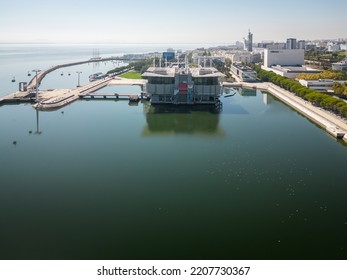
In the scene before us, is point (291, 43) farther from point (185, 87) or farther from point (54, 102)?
point (54, 102)

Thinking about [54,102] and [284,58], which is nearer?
[54,102]

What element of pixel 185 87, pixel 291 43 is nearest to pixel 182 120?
pixel 185 87

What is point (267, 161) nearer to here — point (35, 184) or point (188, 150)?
point (188, 150)

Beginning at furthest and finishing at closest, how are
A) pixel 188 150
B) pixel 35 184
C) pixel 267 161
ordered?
pixel 188 150 → pixel 267 161 → pixel 35 184

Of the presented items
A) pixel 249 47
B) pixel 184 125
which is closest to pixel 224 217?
pixel 184 125

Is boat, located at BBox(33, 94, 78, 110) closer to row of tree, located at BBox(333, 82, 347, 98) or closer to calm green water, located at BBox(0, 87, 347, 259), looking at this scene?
calm green water, located at BBox(0, 87, 347, 259)

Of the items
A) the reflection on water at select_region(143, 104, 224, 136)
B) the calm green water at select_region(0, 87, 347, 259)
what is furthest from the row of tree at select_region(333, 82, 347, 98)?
the reflection on water at select_region(143, 104, 224, 136)
